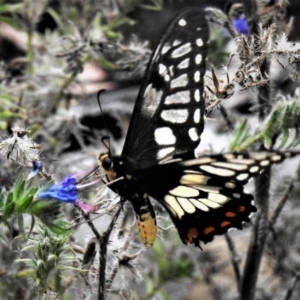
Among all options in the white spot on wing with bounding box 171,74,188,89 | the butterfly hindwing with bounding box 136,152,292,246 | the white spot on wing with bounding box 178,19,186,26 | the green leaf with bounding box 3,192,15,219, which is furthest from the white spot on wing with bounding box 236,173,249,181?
the green leaf with bounding box 3,192,15,219

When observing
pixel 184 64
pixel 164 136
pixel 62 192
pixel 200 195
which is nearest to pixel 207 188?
pixel 200 195

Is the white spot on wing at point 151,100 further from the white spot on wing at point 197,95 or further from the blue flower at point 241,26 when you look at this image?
the blue flower at point 241,26

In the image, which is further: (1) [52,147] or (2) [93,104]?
(2) [93,104]

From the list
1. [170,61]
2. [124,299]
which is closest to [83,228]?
[124,299]

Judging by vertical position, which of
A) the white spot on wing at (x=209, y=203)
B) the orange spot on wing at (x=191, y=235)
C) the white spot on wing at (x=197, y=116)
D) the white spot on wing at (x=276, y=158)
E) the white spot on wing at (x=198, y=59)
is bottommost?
the orange spot on wing at (x=191, y=235)

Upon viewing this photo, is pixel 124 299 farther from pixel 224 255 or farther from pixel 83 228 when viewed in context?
pixel 224 255

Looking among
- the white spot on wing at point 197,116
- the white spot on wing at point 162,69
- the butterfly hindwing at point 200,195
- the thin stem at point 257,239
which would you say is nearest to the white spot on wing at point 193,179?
the butterfly hindwing at point 200,195
